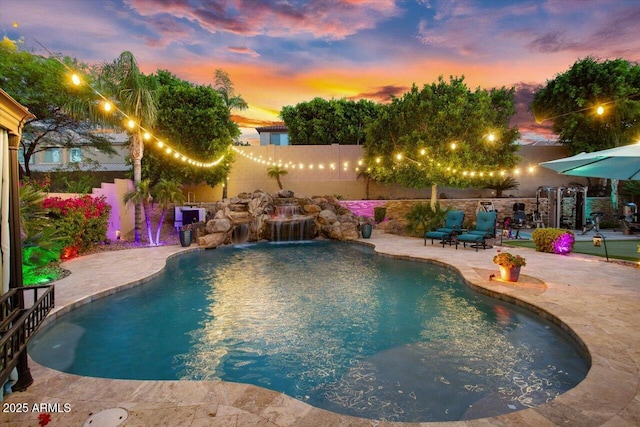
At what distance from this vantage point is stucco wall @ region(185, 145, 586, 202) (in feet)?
69.8

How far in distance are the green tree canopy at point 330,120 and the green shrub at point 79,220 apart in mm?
15748

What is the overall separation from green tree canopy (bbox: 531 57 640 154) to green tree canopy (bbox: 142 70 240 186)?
17.7 metres

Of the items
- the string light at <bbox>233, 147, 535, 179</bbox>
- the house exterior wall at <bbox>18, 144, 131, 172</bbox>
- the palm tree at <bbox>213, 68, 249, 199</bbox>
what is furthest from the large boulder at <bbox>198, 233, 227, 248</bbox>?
the house exterior wall at <bbox>18, 144, 131, 172</bbox>

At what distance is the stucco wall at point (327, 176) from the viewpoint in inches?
837

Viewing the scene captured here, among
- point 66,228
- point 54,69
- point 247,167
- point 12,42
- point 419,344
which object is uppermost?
point 12,42

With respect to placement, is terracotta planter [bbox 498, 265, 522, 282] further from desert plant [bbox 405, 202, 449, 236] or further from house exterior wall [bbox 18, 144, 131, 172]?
house exterior wall [bbox 18, 144, 131, 172]

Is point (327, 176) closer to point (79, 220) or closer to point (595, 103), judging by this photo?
point (79, 220)

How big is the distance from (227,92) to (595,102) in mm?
20248

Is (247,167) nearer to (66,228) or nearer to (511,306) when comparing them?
(66,228)

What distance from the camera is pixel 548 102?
2033cm

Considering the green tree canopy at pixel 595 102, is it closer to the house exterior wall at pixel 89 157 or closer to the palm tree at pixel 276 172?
the palm tree at pixel 276 172

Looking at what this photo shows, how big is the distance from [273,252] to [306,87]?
1365cm

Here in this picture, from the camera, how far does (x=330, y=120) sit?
2458 centimetres

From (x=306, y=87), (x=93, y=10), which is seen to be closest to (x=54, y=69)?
(x=93, y=10)
